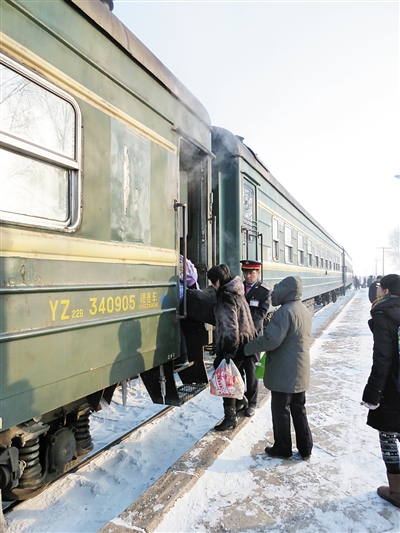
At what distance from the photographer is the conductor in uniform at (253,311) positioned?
4.39 meters

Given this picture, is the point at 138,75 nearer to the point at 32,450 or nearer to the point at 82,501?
the point at 32,450

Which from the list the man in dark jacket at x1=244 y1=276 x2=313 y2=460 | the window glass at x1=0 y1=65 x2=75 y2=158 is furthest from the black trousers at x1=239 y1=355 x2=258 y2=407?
the window glass at x1=0 y1=65 x2=75 y2=158

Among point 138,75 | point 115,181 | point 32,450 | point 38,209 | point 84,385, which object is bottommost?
point 32,450

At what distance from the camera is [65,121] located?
258cm

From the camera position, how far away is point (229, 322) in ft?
12.5

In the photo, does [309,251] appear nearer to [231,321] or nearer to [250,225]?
[250,225]

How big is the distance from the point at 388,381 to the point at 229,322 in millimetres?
1431

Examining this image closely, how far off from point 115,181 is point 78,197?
473mm

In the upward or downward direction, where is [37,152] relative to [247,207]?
downward

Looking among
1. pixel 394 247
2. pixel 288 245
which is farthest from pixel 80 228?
pixel 394 247

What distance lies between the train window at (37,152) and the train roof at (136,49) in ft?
2.28

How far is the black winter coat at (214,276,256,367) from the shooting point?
3.78m

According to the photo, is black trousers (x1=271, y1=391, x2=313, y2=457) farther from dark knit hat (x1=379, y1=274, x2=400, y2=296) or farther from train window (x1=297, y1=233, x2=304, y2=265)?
train window (x1=297, y1=233, x2=304, y2=265)

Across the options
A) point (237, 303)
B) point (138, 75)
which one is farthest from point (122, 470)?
point (138, 75)
